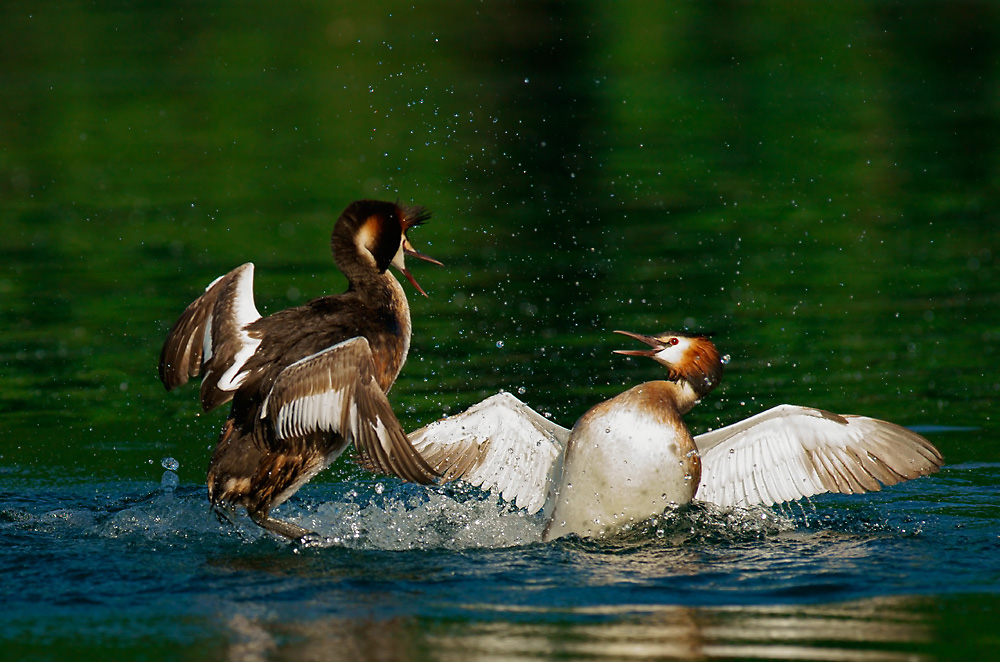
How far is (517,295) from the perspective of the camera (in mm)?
14453

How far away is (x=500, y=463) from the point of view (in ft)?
30.0

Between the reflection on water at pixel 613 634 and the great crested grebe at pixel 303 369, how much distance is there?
1011 millimetres

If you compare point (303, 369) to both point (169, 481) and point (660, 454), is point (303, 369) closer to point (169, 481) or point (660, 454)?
point (660, 454)

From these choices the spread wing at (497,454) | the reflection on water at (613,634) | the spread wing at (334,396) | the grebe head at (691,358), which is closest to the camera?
the reflection on water at (613,634)

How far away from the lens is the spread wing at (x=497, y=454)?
9.02 metres

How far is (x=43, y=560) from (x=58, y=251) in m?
10.3

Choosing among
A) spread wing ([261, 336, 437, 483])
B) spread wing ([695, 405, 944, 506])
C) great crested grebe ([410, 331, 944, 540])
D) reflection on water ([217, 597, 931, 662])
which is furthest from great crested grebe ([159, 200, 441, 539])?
spread wing ([695, 405, 944, 506])

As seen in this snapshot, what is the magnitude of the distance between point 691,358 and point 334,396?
2428 millimetres

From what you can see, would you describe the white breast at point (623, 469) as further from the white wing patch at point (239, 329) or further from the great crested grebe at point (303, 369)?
the white wing patch at point (239, 329)

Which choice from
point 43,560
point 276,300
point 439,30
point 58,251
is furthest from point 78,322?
point 439,30

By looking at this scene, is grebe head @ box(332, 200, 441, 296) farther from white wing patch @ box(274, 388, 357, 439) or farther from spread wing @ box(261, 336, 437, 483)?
white wing patch @ box(274, 388, 357, 439)

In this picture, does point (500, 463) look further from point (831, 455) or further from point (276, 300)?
point (276, 300)

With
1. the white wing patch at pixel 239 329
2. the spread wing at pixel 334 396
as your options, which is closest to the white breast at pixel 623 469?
the spread wing at pixel 334 396

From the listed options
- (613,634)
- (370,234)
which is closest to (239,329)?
(370,234)
